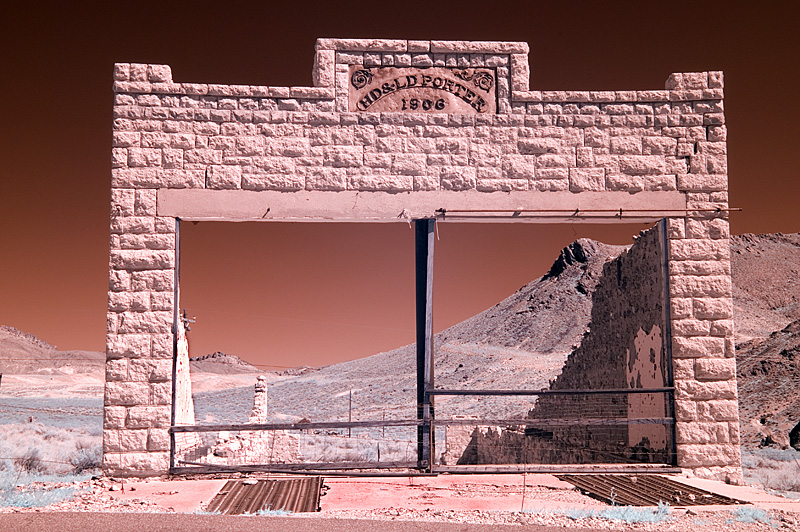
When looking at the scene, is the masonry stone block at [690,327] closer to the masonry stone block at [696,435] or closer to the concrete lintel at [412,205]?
the masonry stone block at [696,435]

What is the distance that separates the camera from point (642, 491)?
8.74 meters

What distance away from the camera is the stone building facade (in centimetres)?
1005

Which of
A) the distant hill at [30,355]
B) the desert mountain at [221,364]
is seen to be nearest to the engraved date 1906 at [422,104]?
the distant hill at [30,355]

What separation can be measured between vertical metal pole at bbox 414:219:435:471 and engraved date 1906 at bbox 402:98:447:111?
63.5 inches

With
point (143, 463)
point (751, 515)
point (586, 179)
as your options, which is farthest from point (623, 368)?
point (143, 463)

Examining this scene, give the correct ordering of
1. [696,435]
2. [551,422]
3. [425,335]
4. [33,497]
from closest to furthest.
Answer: [33,497] < [551,422] < [696,435] < [425,335]

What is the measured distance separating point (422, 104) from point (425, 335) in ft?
10.7

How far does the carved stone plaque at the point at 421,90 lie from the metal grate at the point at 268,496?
5.13m

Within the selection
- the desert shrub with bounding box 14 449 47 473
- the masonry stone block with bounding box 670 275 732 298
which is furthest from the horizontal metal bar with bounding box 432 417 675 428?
the desert shrub with bounding box 14 449 47 473

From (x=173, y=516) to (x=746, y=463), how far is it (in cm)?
1044

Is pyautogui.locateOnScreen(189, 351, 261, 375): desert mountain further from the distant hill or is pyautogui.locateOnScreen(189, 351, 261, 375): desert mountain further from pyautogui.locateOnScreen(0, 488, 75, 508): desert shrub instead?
pyautogui.locateOnScreen(0, 488, 75, 508): desert shrub

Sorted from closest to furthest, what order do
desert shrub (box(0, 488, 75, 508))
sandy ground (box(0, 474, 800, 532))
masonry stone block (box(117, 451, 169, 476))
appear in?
sandy ground (box(0, 474, 800, 532)), desert shrub (box(0, 488, 75, 508)), masonry stone block (box(117, 451, 169, 476))

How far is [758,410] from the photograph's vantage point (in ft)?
65.3

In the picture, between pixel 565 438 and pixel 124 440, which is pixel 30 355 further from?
pixel 124 440
